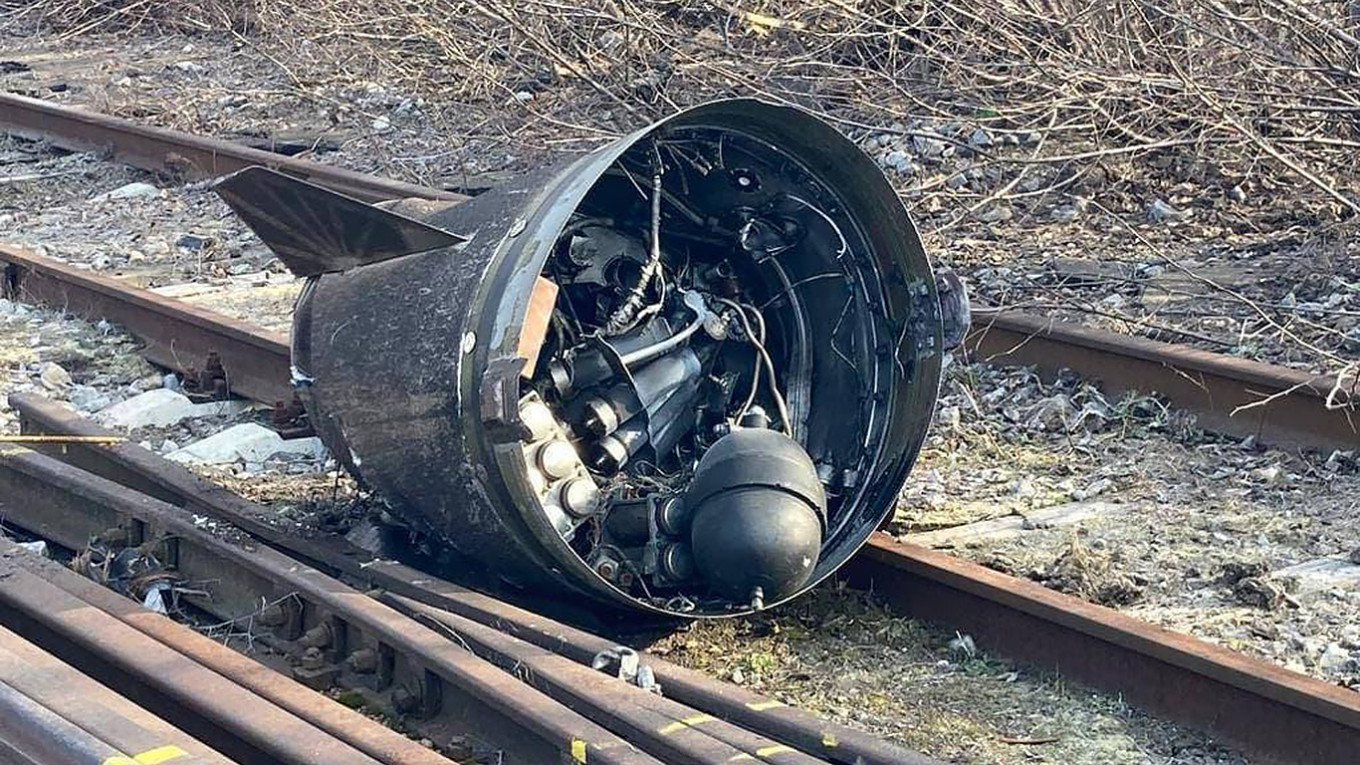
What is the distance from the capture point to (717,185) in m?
6.46

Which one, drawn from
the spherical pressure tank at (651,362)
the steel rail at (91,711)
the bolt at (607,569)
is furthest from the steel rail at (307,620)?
the bolt at (607,569)

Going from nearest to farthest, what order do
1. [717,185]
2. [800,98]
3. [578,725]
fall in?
[578,725]
[717,185]
[800,98]

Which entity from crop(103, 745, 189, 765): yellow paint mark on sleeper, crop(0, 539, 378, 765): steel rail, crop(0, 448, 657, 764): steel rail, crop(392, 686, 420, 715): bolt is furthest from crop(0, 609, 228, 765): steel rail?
crop(392, 686, 420, 715): bolt

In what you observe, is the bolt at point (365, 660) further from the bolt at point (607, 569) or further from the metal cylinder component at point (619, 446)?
the metal cylinder component at point (619, 446)

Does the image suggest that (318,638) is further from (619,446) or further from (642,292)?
(642,292)

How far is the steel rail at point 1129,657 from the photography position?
14.9ft

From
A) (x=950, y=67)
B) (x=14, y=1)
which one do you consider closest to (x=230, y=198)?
(x=950, y=67)

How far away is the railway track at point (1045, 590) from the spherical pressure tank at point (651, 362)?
0.80ft

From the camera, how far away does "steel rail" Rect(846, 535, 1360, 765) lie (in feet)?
14.9

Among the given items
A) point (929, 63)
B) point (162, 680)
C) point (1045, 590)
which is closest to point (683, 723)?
point (162, 680)

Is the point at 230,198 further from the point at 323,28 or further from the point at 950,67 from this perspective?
the point at 323,28

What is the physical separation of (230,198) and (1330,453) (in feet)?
13.2

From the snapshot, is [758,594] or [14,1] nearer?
[758,594]

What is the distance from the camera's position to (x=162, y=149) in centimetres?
1277
